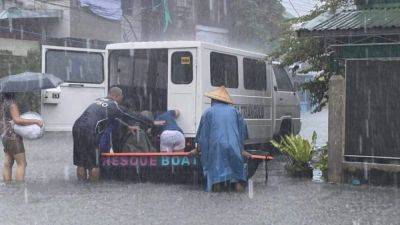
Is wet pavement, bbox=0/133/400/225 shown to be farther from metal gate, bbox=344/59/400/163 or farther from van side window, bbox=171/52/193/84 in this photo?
van side window, bbox=171/52/193/84

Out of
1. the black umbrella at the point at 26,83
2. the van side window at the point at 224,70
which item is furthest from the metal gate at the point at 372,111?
the black umbrella at the point at 26,83

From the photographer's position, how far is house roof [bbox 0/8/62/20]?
878 inches

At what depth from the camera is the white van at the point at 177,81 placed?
35.3 feet

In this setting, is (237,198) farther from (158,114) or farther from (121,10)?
(121,10)

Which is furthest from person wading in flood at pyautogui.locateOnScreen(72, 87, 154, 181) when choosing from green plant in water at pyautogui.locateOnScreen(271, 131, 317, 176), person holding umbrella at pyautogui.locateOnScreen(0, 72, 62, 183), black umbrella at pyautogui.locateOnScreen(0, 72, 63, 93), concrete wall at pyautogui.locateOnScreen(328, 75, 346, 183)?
concrete wall at pyautogui.locateOnScreen(328, 75, 346, 183)

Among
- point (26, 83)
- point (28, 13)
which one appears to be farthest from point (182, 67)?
point (28, 13)

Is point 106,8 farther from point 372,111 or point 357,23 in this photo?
point 372,111

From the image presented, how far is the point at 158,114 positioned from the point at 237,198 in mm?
3107

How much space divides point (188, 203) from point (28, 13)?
16.8 meters

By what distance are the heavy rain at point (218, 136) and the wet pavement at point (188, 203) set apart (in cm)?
2

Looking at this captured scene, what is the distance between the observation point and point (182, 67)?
35.4ft

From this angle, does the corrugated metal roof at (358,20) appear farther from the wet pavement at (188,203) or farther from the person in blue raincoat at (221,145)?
the wet pavement at (188,203)

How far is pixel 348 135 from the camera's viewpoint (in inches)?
389

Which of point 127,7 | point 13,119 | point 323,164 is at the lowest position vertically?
point 323,164
